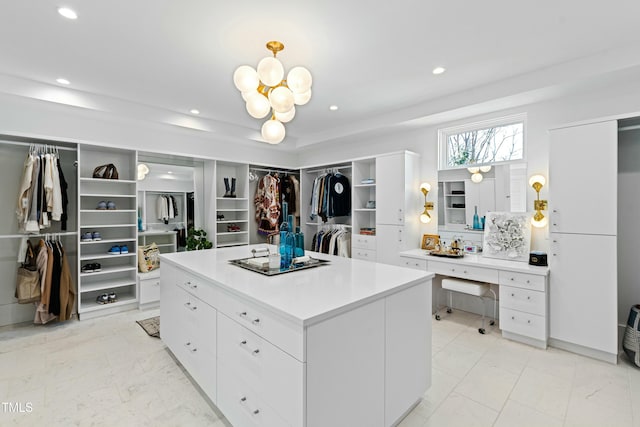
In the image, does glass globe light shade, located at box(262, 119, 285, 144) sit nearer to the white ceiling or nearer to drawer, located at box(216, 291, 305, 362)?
the white ceiling

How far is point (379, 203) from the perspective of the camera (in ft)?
13.9

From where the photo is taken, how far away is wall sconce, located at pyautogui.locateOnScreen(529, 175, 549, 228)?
3129 millimetres

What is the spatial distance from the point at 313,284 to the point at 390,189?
8.86 ft

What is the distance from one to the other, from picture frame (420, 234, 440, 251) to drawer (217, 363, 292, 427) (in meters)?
3.02

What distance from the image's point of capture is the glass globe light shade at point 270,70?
2.01 meters

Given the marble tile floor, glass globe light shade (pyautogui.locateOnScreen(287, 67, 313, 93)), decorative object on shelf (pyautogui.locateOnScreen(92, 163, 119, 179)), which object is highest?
glass globe light shade (pyautogui.locateOnScreen(287, 67, 313, 93))

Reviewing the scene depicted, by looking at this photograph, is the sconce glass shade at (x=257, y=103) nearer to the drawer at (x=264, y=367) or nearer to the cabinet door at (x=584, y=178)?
the drawer at (x=264, y=367)

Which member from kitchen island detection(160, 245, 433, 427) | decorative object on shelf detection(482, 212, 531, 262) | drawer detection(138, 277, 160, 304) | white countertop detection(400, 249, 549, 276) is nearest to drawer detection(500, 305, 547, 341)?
white countertop detection(400, 249, 549, 276)

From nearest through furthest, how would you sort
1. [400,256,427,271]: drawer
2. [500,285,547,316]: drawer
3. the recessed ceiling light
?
the recessed ceiling light, [500,285,547,316]: drawer, [400,256,427,271]: drawer

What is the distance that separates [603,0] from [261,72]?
7.41 feet

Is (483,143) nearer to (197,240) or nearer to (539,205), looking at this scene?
(539,205)

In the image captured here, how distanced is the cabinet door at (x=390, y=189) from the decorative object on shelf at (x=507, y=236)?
102 centimetres

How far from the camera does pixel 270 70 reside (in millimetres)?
2023

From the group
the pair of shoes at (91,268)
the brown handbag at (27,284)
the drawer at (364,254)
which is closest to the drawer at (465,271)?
the drawer at (364,254)
